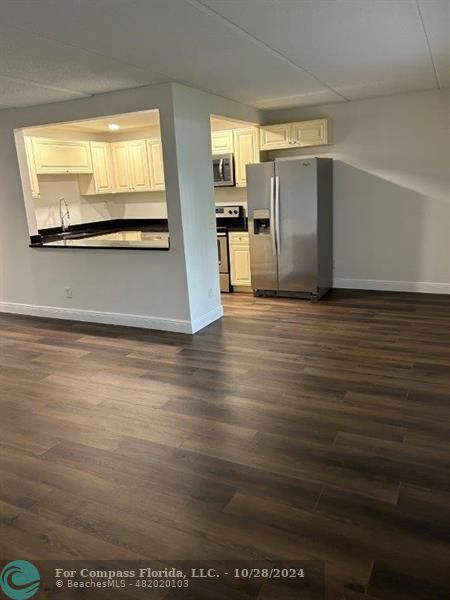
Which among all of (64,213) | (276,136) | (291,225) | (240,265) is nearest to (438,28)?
(291,225)

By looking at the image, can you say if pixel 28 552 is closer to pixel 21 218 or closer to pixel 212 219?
pixel 212 219

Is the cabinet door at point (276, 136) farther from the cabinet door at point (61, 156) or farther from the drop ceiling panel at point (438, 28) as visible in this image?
the cabinet door at point (61, 156)

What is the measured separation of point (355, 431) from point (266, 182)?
370 centimetres

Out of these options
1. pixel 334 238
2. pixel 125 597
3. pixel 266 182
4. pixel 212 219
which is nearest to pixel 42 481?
pixel 125 597

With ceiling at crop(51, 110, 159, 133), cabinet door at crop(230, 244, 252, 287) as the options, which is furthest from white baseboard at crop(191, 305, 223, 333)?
ceiling at crop(51, 110, 159, 133)

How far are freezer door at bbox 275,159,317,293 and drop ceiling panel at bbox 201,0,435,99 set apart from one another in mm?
1244

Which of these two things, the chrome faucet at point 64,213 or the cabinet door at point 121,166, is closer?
the chrome faucet at point 64,213

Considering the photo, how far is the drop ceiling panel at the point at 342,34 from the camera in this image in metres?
2.48

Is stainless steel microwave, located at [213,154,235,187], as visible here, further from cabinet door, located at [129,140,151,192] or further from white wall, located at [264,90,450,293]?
cabinet door, located at [129,140,151,192]

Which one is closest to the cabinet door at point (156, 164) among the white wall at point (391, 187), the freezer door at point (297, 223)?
the white wall at point (391, 187)

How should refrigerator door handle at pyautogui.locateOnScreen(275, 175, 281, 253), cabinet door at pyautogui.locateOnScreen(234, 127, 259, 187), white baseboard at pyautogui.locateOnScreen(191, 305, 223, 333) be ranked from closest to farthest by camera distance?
white baseboard at pyautogui.locateOnScreen(191, 305, 223, 333) → refrigerator door handle at pyautogui.locateOnScreen(275, 175, 281, 253) → cabinet door at pyautogui.locateOnScreen(234, 127, 259, 187)

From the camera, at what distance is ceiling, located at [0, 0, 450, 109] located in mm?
2461

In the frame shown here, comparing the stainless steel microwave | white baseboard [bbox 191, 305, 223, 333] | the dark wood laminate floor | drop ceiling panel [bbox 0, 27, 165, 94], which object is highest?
drop ceiling panel [bbox 0, 27, 165, 94]

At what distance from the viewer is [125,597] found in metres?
1.71
